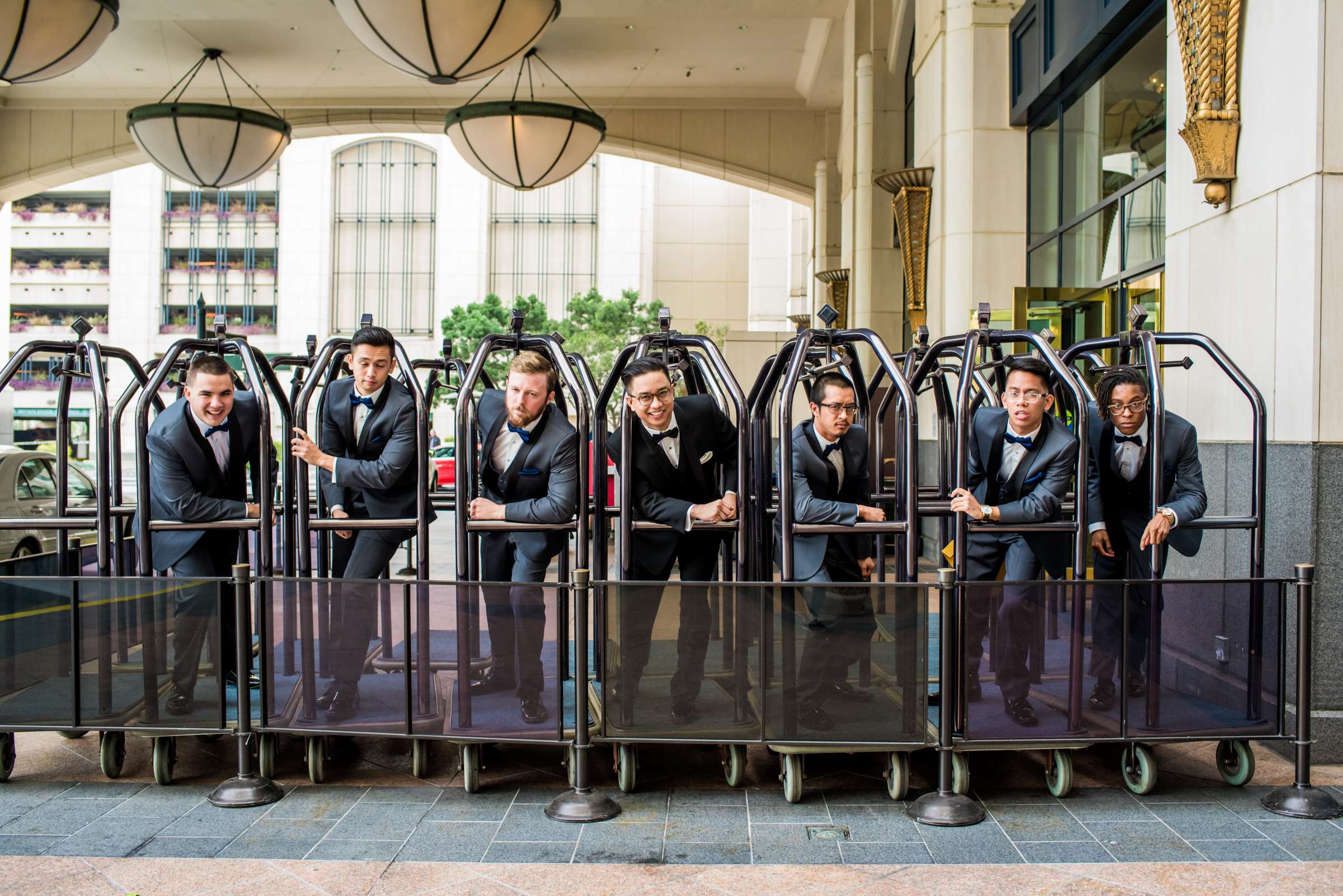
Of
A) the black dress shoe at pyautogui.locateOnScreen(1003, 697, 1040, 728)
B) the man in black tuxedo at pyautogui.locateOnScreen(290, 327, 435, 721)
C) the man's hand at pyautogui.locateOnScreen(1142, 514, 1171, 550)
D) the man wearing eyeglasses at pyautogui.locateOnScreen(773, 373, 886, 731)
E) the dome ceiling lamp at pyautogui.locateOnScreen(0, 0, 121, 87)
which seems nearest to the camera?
the man wearing eyeglasses at pyautogui.locateOnScreen(773, 373, 886, 731)

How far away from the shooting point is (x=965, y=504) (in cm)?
495

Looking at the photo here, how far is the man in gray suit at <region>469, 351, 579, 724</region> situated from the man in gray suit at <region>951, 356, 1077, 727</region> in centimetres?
184

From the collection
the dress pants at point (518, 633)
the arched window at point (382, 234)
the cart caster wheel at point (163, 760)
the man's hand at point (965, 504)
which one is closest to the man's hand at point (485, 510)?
the dress pants at point (518, 633)

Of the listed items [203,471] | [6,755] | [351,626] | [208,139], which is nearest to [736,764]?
[351,626]

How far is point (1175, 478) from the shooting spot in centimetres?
548

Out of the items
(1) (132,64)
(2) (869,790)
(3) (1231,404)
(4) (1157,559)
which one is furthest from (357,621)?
(1) (132,64)

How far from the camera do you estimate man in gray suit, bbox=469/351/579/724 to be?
4.75 metres

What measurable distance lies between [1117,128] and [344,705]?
25.3 feet

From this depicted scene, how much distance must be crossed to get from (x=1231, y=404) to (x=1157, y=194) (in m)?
2.78

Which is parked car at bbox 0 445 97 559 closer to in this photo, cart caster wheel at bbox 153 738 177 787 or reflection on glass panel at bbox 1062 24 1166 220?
cart caster wheel at bbox 153 738 177 787

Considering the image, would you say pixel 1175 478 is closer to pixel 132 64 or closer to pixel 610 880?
pixel 610 880

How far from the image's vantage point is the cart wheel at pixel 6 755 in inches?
204

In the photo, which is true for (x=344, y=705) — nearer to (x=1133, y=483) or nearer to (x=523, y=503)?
(x=523, y=503)

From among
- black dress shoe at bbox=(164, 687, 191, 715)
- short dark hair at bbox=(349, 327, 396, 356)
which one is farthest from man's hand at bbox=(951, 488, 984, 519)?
black dress shoe at bbox=(164, 687, 191, 715)
